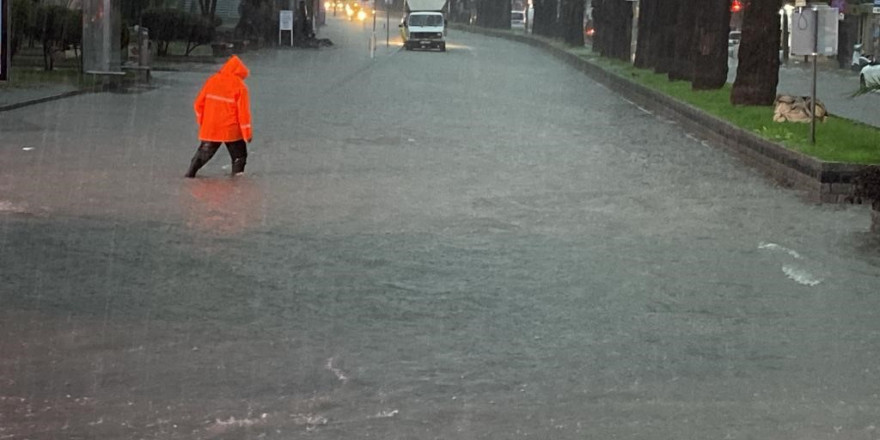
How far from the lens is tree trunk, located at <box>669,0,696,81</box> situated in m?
37.9

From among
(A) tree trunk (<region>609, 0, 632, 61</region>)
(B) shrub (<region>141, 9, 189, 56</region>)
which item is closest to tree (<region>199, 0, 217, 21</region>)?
(B) shrub (<region>141, 9, 189, 56</region>)

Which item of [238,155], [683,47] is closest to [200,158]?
[238,155]

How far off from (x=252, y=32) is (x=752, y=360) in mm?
56962

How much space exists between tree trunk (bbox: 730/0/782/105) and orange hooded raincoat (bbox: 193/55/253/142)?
42.5ft

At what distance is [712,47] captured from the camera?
33656mm

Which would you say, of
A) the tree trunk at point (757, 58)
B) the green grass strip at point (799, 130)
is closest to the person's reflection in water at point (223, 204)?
the green grass strip at point (799, 130)

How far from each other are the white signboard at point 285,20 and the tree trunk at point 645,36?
20.8 metres

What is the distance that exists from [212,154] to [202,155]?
0.37 feet

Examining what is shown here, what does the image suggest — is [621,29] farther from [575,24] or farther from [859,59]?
[575,24]

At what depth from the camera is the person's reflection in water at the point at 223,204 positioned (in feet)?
44.6

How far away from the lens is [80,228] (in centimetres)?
1324

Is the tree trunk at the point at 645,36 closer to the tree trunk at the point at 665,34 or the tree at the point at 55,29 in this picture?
the tree trunk at the point at 665,34

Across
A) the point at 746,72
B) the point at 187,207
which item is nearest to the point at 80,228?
the point at 187,207

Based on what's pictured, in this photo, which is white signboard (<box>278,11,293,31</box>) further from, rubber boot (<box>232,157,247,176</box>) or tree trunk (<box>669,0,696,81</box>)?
rubber boot (<box>232,157,247,176</box>)
